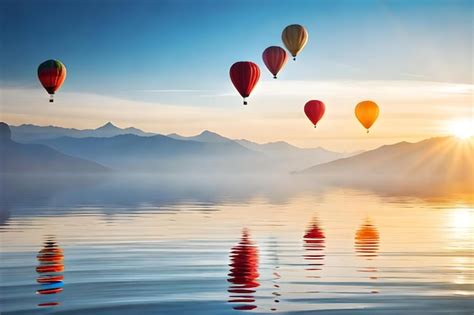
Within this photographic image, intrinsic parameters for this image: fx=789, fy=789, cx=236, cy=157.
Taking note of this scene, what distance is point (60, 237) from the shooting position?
3922 centimetres

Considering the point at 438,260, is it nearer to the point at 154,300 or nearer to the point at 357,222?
the point at 154,300

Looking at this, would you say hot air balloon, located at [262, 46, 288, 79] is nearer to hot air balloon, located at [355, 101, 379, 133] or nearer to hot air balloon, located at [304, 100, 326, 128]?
hot air balloon, located at [304, 100, 326, 128]

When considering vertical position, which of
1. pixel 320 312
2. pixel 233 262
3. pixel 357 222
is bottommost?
pixel 320 312

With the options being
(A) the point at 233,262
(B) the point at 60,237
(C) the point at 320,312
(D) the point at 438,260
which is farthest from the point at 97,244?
(C) the point at 320,312

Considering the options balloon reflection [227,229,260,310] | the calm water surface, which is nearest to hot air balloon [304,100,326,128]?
the calm water surface

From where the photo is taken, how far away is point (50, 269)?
26953mm

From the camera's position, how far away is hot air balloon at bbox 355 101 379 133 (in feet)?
309

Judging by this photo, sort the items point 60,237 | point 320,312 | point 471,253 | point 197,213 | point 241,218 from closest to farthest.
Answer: point 320,312
point 471,253
point 60,237
point 241,218
point 197,213

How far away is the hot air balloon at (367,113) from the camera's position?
9419cm

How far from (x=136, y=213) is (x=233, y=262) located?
32405mm

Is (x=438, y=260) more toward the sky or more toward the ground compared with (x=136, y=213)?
more toward the ground

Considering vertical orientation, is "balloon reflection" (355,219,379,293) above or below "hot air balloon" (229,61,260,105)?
below

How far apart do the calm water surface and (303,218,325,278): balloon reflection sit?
Answer: 72mm

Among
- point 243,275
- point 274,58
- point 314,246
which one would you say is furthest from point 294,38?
point 243,275
